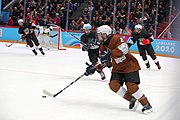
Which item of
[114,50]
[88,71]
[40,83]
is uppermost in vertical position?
[114,50]

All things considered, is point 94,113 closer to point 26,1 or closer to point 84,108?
point 84,108

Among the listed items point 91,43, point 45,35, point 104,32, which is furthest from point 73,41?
point 104,32

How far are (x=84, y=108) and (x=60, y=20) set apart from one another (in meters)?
8.27

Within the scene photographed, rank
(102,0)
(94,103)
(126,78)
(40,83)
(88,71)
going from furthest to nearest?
(102,0)
(40,83)
(88,71)
(94,103)
(126,78)

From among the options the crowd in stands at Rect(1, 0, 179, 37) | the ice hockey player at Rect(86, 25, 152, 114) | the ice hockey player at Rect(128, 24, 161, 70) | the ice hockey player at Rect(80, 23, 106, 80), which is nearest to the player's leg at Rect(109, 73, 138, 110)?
the ice hockey player at Rect(86, 25, 152, 114)

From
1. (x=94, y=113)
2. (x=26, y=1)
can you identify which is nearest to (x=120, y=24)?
(x=26, y=1)

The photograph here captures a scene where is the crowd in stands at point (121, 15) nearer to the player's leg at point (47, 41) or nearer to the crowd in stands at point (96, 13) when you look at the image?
the crowd in stands at point (96, 13)

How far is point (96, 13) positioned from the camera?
1091 centimetres

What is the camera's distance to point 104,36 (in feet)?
11.2

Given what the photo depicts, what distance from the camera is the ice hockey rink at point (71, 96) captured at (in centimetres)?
304

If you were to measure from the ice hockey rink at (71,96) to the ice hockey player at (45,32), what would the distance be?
3214 mm

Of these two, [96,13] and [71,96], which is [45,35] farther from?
[71,96]

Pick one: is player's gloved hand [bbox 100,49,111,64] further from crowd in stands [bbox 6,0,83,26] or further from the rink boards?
crowd in stands [bbox 6,0,83,26]

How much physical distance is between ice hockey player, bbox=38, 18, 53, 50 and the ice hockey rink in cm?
321
